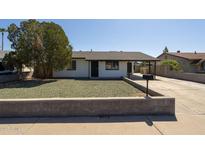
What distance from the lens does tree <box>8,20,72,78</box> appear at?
1808cm

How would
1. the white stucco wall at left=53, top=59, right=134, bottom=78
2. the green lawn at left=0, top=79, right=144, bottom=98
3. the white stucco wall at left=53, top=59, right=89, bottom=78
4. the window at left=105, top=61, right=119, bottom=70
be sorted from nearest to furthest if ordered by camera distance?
the green lawn at left=0, top=79, right=144, bottom=98, the white stucco wall at left=53, top=59, right=89, bottom=78, the white stucco wall at left=53, top=59, right=134, bottom=78, the window at left=105, top=61, right=119, bottom=70

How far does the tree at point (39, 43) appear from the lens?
18078mm

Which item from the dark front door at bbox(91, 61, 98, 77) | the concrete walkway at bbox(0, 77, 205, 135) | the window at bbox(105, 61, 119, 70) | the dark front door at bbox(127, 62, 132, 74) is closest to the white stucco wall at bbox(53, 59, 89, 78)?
the dark front door at bbox(91, 61, 98, 77)

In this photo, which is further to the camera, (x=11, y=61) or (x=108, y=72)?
(x=108, y=72)

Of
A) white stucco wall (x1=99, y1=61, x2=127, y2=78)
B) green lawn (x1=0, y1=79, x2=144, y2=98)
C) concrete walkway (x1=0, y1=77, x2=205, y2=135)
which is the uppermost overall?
white stucco wall (x1=99, y1=61, x2=127, y2=78)

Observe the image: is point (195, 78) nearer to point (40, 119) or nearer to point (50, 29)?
point (50, 29)

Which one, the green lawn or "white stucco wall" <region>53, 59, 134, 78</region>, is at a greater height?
"white stucco wall" <region>53, 59, 134, 78</region>

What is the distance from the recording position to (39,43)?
1805 centimetres

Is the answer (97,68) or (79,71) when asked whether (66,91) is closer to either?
(79,71)

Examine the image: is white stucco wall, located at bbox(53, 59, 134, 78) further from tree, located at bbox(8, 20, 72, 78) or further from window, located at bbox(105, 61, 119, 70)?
tree, located at bbox(8, 20, 72, 78)

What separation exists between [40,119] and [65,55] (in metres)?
13.8

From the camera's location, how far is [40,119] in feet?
21.4

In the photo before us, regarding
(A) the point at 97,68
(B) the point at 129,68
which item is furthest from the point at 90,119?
(B) the point at 129,68

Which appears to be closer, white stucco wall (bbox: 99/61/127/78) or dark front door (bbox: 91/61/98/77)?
white stucco wall (bbox: 99/61/127/78)
